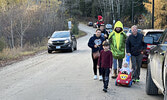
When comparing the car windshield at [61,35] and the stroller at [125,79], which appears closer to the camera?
the stroller at [125,79]

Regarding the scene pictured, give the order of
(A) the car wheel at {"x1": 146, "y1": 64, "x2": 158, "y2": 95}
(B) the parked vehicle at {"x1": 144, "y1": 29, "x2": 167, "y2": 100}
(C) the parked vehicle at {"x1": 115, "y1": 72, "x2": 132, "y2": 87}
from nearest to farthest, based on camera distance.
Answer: (B) the parked vehicle at {"x1": 144, "y1": 29, "x2": 167, "y2": 100}, (A) the car wheel at {"x1": 146, "y1": 64, "x2": 158, "y2": 95}, (C) the parked vehicle at {"x1": 115, "y1": 72, "x2": 132, "y2": 87}

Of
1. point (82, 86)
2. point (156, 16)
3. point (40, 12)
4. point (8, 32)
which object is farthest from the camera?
point (156, 16)

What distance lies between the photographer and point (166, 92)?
4414mm

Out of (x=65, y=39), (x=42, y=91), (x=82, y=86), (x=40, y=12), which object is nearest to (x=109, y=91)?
(x=82, y=86)

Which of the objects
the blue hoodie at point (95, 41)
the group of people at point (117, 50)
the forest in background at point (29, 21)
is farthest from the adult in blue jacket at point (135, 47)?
the forest in background at point (29, 21)

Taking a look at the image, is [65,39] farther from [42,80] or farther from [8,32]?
[42,80]

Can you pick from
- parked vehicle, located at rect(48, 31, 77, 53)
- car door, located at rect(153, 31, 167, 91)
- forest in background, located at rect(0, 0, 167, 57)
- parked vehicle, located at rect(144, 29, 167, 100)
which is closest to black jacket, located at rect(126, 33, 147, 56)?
parked vehicle, located at rect(144, 29, 167, 100)

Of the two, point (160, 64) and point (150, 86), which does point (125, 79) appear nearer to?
point (150, 86)

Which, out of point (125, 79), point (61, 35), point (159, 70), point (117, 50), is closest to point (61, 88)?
point (125, 79)

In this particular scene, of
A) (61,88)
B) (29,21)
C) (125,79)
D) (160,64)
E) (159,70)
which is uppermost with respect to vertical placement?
(29,21)

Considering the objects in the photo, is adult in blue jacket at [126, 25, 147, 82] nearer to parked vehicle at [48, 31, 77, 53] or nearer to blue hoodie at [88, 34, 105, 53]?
blue hoodie at [88, 34, 105, 53]

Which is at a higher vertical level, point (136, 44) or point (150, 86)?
point (136, 44)

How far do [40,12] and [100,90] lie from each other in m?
22.8

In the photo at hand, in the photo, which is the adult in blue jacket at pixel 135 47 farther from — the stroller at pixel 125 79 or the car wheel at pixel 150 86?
the car wheel at pixel 150 86
